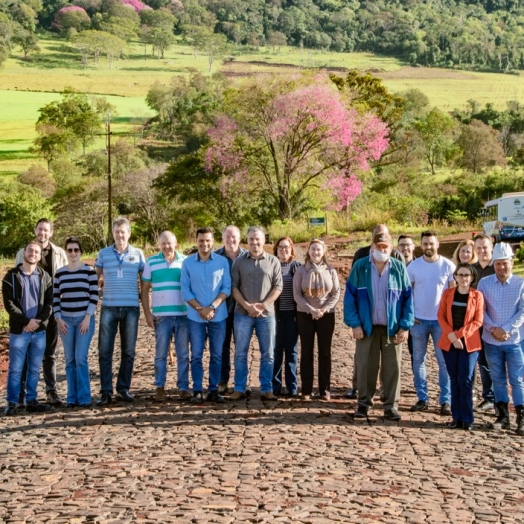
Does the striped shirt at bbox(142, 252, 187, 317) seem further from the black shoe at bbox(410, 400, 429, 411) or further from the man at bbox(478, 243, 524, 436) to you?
the man at bbox(478, 243, 524, 436)

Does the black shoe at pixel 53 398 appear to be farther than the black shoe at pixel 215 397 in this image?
Yes

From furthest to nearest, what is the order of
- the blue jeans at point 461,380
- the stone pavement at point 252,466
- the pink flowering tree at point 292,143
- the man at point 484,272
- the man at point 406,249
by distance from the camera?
1. the pink flowering tree at point 292,143
2. the man at point 406,249
3. the man at point 484,272
4. the blue jeans at point 461,380
5. the stone pavement at point 252,466

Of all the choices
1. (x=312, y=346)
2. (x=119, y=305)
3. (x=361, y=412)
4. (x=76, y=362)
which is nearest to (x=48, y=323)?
(x=76, y=362)

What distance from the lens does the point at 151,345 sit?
13062 millimetres

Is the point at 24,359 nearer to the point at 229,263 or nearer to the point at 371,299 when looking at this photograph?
the point at 229,263

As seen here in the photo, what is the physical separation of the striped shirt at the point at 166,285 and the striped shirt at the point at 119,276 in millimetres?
146

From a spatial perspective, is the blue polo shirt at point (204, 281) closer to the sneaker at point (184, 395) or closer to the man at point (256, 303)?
the man at point (256, 303)

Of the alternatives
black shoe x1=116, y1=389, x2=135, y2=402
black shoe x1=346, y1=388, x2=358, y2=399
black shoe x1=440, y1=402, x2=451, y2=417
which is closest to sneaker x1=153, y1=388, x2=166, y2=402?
black shoe x1=116, y1=389, x2=135, y2=402

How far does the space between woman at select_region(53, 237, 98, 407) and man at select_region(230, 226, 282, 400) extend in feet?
4.84

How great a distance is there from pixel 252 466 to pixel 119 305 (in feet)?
9.32

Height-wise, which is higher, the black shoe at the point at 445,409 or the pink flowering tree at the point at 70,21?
the pink flowering tree at the point at 70,21

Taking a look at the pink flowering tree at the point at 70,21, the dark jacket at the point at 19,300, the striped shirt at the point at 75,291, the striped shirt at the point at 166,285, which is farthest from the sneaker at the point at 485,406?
the pink flowering tree at the point at 70,21

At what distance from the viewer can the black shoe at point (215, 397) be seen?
8.78m

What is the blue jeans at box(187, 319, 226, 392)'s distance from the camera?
891 centimetres
